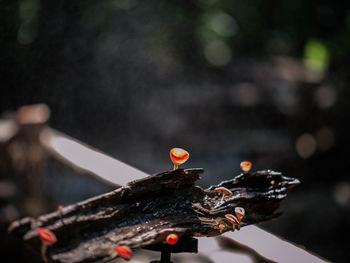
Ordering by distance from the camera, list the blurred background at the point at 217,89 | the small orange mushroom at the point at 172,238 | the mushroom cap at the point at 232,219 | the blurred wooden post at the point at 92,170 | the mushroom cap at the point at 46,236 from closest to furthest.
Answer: the mushroom cap at the point at 46,236 → the small orange mushroom at the point at 172,238 → the mushroom cap at the point at 232,219 → the blurred wooden post at the point at 92,170 → the blurred background at the point at 217,89

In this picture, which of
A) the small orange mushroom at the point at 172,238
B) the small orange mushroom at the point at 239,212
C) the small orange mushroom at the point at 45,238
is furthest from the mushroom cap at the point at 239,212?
the small orange mushroom at the point at 45,238

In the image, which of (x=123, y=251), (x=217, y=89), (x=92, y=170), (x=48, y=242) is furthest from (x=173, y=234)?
(x=217, y=89)

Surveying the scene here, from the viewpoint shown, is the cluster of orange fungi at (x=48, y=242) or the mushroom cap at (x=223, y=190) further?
the mushroom cap at (x=223, y=190)

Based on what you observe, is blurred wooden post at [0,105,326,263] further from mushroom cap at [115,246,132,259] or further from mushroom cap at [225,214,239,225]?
mushroom cap at [115,246,132,259]

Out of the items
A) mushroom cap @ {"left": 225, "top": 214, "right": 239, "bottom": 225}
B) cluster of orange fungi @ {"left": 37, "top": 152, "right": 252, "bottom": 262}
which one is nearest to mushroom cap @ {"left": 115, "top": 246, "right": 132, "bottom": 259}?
cluster of orange fungi @ {"left": 37, "top": 152, "right": 252, "bottom": 262}

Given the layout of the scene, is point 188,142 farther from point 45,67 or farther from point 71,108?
point 45,67

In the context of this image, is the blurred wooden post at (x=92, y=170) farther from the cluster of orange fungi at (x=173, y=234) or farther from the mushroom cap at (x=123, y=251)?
the mushroom cap at (x=123, y=251)
